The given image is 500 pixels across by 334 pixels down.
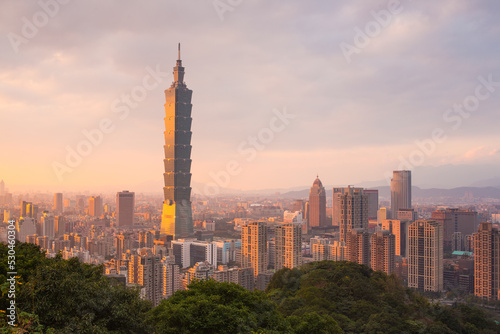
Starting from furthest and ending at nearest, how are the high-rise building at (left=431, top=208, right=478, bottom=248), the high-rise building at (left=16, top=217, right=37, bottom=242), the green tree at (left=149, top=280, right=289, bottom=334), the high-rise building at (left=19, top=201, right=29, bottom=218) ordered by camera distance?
the high-rise building at (left=431, top=208, right=478, bottom=248)
the high-rise building at (left=19, top=201, right=29, bottom=218)
the high-rise building at (left=16, top=217, right=37, bottom=242)
the green tree at (left=149, top=280, right=289, bottom=334)

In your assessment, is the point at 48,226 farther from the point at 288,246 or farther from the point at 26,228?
the point at 288,246

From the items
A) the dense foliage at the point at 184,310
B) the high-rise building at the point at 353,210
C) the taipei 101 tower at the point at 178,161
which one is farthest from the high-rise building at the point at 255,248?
the dense foliage at the point at 184,310

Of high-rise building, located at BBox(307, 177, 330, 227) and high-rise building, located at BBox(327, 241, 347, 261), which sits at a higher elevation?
high-rise building, located at BBox(307, 177, 330, 227)

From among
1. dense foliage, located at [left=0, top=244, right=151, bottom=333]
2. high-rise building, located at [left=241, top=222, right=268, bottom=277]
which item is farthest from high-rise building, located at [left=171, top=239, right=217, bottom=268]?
dense foliage, located at [left=0, top=244, right=151, bottom=333]

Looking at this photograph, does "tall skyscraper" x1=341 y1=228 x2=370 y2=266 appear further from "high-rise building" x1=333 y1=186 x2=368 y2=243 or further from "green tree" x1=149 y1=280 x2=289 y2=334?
"green tree" x1=149 y1=280 x2=289 y2=334

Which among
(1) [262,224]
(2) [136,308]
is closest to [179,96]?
(1) [262,224]

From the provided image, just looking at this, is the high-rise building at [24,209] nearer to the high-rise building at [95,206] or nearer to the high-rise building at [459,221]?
the high-rise building at [95,206]
